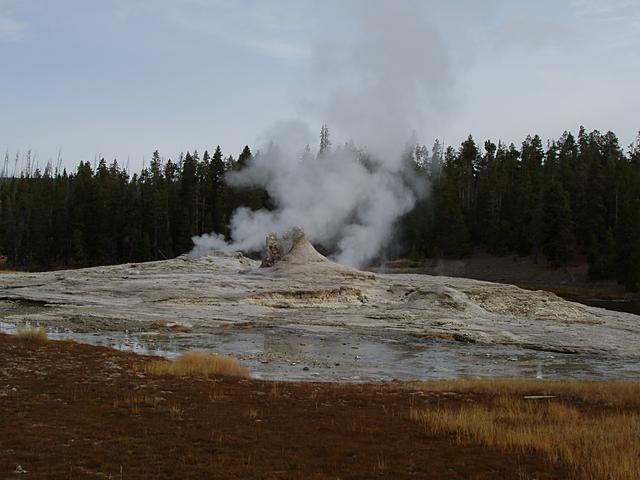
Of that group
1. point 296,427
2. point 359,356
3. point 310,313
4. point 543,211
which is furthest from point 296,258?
point 543,211

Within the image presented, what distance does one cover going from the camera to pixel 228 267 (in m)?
58.8

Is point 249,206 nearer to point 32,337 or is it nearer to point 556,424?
point 32,337

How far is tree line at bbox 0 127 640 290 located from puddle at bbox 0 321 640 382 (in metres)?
56.9

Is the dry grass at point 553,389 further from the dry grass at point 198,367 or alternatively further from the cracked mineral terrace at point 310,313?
the dry grass at point 198,367

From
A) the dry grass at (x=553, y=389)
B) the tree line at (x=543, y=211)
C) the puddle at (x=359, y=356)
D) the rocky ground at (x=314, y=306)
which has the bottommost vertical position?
the puddle at (x=359, y=356)

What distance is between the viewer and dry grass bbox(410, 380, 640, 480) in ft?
34.6

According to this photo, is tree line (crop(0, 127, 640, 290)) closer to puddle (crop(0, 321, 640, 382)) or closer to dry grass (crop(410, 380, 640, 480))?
A: puddle (crop(0, 321, 640, 382))

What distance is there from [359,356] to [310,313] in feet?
38.0

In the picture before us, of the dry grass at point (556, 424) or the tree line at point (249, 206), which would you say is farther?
the tree line at point (249, 206)

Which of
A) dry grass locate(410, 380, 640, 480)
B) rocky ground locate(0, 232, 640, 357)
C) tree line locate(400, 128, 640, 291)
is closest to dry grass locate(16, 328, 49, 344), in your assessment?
rocky ground locate(0, 232, 640, 357)

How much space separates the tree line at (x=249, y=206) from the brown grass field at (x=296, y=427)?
6850cm

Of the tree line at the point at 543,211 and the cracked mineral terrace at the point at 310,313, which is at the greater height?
the tree line at the point at 543,211

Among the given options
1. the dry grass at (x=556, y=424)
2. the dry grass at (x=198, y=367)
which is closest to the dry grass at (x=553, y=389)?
the dry grass at (x=556, y=424)

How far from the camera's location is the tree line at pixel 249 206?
288 feet
